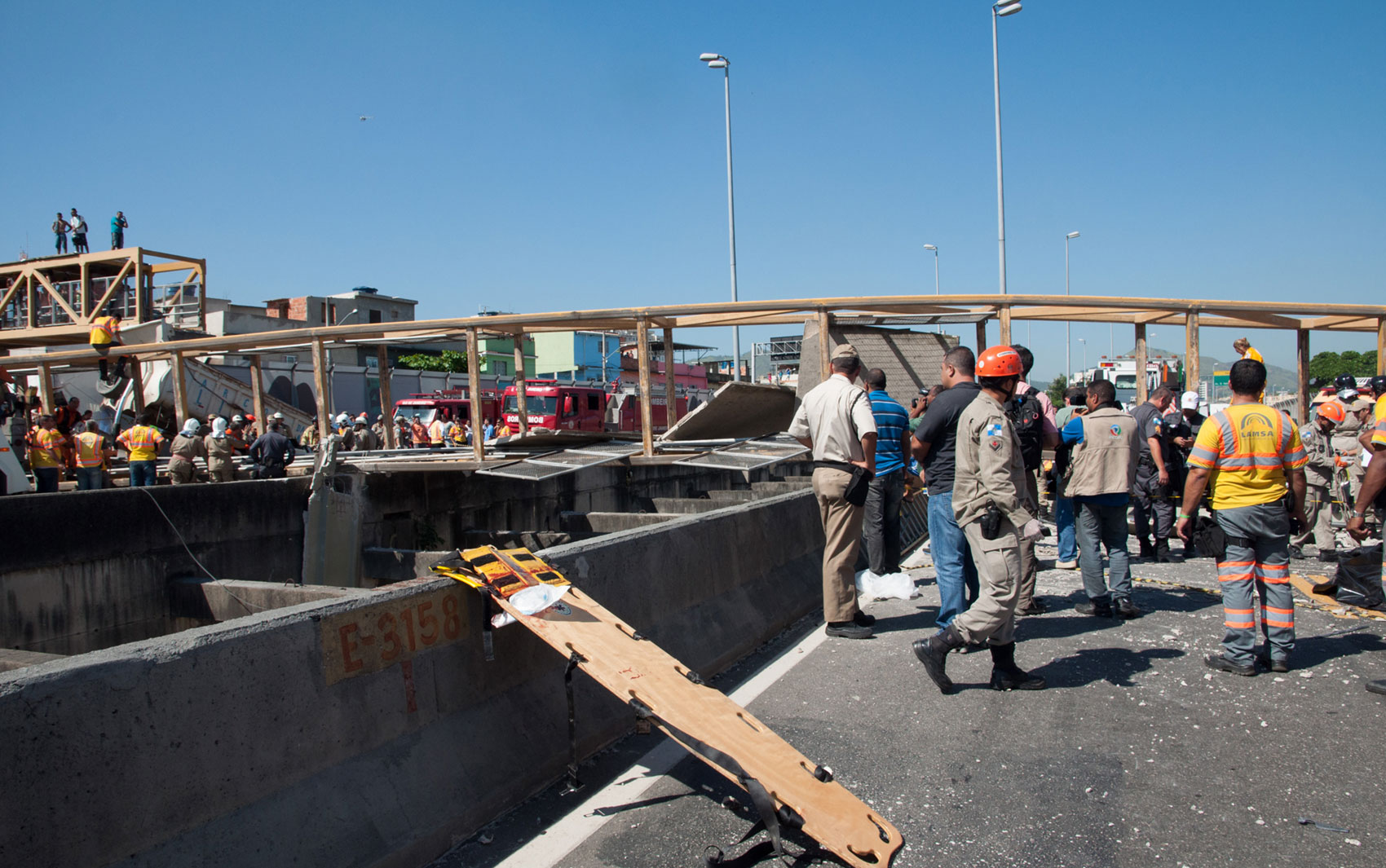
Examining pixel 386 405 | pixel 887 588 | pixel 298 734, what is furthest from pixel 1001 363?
pixel 386 405

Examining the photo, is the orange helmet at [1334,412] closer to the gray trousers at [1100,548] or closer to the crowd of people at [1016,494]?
the crowd of people at [1016,494]

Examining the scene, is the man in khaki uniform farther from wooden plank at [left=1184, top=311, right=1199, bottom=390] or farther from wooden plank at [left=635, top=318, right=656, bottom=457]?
wooden plank at [left=1184, top=311, right=1199, bottom=390]

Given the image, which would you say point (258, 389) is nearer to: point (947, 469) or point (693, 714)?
point (947, 469)

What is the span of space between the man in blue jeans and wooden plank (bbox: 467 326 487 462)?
497 centimetres

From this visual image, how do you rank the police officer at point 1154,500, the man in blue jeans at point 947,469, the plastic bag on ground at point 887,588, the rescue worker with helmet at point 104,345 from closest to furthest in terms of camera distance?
the man in blue jeans at point 947,469 < the plastic bag on ground at point 887,588 < the police officer at point 1154,500 < the rescue worker with helmet at point 104,345

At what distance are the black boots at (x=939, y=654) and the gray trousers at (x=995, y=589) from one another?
7cm

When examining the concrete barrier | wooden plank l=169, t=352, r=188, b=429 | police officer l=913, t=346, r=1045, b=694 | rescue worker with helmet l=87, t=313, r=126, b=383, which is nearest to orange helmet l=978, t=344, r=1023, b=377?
police officer l=913, t=346, r=1045, b=694

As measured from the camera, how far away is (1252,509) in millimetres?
5633

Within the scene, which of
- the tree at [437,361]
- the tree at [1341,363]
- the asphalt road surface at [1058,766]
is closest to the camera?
the asphalt road surface at [1058,766]

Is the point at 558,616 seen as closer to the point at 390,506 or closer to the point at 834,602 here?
the point at 834,602

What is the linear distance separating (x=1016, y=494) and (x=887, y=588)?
293 centimetres

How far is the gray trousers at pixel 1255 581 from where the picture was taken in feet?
18.4

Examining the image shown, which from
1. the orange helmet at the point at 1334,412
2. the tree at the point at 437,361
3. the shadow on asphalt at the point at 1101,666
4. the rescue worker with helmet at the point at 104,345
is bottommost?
the shadow on asphalt at the point at 1101,666

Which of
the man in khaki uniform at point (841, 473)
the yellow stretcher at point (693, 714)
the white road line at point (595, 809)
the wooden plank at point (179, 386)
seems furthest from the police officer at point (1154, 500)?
the wooden plank at point (179, 386)
